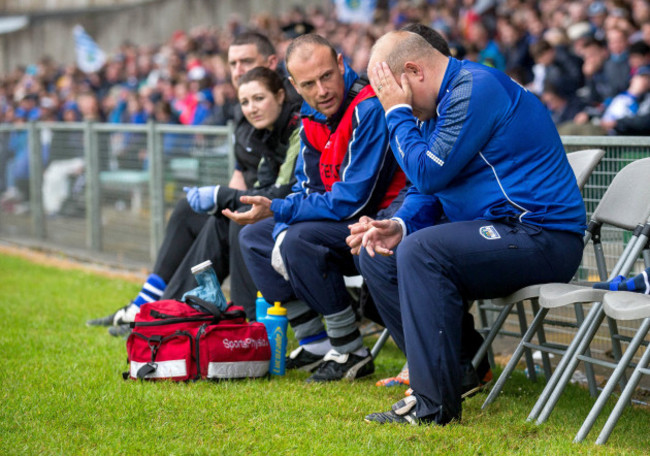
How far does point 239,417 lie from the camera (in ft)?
13.5

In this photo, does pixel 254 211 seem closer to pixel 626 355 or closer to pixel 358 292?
pixel 358 292

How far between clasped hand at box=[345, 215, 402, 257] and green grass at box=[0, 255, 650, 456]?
75cm

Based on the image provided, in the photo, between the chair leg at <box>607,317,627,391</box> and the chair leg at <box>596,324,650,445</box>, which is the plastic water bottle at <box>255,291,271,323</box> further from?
the chair leg at <box>596,324,650,445</box>

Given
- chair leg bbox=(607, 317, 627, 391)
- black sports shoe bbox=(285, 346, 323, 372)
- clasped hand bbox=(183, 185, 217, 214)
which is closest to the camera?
chair leg bbox=(607, 317, 627, 391)

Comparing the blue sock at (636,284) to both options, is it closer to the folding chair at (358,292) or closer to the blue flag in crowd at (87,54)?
the folding chair at (358,292)

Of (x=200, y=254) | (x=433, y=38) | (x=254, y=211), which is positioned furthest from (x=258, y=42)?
(x=433, y=38)

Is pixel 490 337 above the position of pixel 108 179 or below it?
above

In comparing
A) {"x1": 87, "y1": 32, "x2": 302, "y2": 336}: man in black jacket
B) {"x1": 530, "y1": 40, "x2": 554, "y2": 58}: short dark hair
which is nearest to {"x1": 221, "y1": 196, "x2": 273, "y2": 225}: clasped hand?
{"x1": 87, "y1": 32, "x2": 302, "y2": 336}: man in black jacket

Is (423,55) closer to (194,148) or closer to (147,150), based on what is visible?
(194,148)

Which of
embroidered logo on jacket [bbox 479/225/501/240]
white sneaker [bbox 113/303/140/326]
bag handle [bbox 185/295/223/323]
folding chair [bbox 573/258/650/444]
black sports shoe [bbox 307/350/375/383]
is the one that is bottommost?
white sneaker [bbox 113/303/140/326]

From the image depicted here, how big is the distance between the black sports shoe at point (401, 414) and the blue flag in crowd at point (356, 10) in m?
13.3

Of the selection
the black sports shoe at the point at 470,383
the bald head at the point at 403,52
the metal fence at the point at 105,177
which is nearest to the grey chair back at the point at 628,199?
the black sports shoe at the point at 470,383

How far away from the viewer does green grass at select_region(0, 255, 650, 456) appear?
12.0 ft

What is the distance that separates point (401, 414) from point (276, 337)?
4.19 ft
